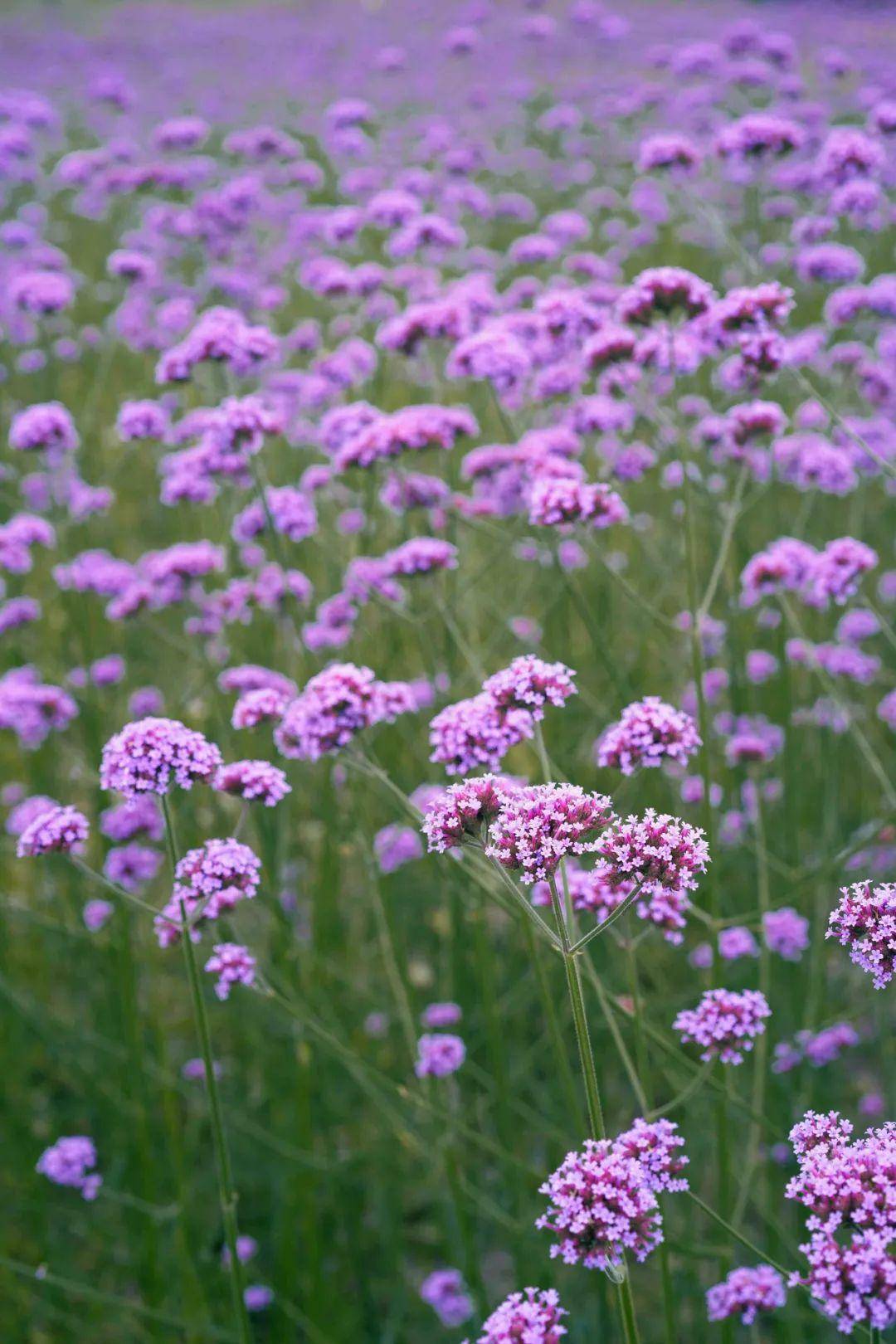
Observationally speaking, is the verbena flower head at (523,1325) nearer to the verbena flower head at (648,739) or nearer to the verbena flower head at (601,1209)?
the verbena flower head at (601,1209)

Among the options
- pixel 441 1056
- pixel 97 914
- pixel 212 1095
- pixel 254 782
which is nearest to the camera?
pixel 212 1095

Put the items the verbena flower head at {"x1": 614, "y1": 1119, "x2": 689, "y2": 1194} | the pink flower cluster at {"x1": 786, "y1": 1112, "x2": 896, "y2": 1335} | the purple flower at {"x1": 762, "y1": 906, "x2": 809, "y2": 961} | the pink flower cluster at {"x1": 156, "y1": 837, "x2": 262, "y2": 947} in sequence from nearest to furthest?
the pink flower cluster at {"x1": 786, "y1": 1112, "x2": 896, "y2": 1335} < the verbena flower head at {"x1": 614, "y1": 1119, "x2": 689, "y2": 1194} < the pink flower cluster at {"x1": 156, "y1": 837, "x2": 262, "y2": 947} < the purple flower at {"x1": 762, "y1": 906, "x2": 809, "y2": 961}

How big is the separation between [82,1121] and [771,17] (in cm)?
2220

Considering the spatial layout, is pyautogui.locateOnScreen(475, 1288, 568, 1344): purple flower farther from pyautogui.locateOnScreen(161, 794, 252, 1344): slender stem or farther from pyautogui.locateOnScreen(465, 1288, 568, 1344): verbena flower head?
pyautogui.locateOnScreen(161, 794, 252, 1344): slender stem

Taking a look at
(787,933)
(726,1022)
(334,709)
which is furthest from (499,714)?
(787,933)

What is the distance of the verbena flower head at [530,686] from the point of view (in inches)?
82.0

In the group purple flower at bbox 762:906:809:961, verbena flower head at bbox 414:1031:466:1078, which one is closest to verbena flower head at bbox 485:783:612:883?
verbena flower head at bbox 414:1031:466:1078

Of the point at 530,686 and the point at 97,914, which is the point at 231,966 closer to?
the point at 530,686

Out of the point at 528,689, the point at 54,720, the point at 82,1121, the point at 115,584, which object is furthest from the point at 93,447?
the point at 528,689

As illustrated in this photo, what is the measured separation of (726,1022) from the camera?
2033 mm

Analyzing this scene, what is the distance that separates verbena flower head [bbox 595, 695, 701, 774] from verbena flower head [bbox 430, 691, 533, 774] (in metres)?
0.16

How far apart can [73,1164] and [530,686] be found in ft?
6.10

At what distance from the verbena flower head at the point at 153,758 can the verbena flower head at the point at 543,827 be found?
63 cm

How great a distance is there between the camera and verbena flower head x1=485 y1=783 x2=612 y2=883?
157 cm
